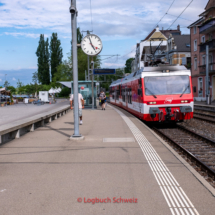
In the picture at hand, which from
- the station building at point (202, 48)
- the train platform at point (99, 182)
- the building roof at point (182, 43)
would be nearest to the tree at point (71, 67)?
the building roof at point (182, 43)

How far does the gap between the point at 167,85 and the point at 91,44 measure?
3817 millimetres

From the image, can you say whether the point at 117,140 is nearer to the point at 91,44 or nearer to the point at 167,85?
the point at 91,44

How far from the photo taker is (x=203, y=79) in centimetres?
4741

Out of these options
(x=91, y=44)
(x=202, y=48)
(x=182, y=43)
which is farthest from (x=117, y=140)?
(x=182, y=43)

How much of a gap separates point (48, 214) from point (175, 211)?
1.50m

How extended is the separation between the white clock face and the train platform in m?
5.46

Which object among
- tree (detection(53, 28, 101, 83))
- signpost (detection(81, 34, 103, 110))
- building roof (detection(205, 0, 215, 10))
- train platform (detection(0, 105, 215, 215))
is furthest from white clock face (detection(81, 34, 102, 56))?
tree (detection(53, 28, 101, 83))

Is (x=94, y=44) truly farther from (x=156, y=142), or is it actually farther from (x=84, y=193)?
(x=84, y=193)

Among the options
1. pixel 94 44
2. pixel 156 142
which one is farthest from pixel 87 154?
pixel 94 44

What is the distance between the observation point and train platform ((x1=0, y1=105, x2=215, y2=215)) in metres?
4.05

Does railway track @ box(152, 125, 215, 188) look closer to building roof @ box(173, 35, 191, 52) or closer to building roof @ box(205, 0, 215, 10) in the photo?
building roof @ box(205, 0, 215, 10)

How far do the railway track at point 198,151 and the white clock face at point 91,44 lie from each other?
431cm

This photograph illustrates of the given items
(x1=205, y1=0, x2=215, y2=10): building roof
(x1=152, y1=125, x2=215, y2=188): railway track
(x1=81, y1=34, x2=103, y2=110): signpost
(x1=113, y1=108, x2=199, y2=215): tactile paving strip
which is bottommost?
(x1=152, y1=125, x2=215, y2=188): railway track

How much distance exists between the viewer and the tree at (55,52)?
84812 mm
